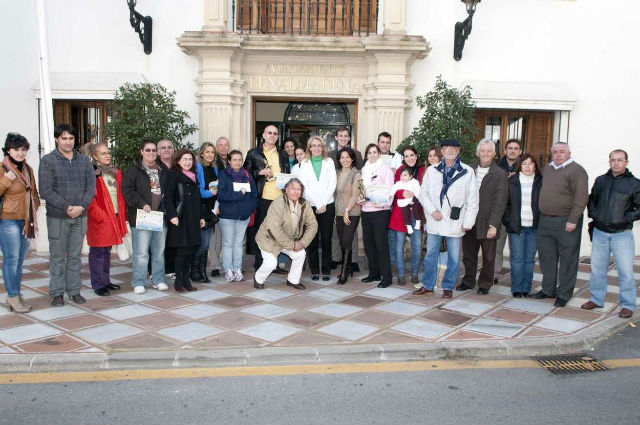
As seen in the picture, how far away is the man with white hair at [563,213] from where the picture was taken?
602cm

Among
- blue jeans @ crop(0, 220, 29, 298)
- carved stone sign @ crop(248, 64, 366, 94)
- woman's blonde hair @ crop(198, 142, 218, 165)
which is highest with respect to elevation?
carved stone sign @ crop(248, 64, 366, 94)

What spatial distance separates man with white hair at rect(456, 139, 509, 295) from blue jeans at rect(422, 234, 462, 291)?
0.37 m

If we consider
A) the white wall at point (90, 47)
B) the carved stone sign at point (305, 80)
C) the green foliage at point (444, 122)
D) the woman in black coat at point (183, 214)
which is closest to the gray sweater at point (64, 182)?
the woman in black coat at point (183, 214)

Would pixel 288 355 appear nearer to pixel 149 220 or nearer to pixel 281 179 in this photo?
pixel 149 220

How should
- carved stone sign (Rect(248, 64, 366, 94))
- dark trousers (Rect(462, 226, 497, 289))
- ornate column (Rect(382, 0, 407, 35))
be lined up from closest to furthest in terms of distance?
dark trousers (Rect(462, 226, 497, 289)), ornate column (Rect(382, 0, 407, 35)), carved stone sign (Rect(248, 64, 366, 94))

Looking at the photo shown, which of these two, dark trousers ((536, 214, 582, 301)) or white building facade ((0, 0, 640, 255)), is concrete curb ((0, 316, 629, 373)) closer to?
dark trousers ((536, 214, 582, 301))

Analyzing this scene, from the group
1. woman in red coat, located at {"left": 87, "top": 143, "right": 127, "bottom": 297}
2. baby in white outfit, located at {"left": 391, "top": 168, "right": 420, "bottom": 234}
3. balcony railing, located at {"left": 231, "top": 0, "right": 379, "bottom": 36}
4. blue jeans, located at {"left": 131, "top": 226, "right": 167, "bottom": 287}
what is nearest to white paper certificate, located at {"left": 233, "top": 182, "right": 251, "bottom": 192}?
blue jeans, located at {"left": 131, "top": 226, "right": 167, "bottom": 287}

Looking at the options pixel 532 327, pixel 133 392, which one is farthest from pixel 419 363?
pixel 133 392

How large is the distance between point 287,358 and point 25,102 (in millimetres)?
7393

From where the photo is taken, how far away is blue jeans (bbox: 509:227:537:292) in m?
6.66

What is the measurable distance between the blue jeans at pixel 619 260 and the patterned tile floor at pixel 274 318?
0.28 m

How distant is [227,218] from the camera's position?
704cm

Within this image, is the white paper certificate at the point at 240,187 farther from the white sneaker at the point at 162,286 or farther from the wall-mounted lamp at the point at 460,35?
the wall-mounted lamp at the point at 460,35

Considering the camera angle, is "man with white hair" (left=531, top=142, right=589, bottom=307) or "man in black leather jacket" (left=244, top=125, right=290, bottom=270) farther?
"man in black leather jacket" (left=244, top=125, right=290, bottom=270)
